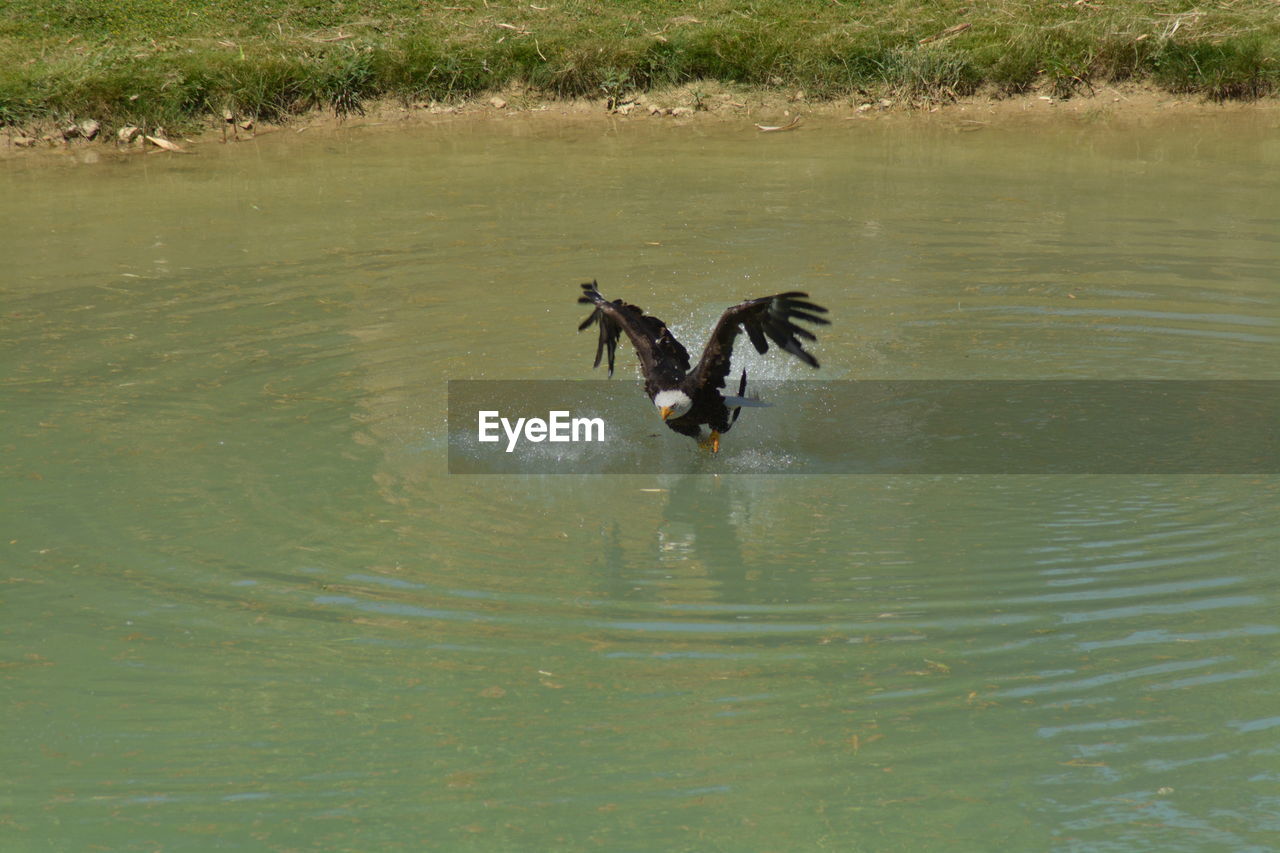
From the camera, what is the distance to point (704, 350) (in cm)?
745

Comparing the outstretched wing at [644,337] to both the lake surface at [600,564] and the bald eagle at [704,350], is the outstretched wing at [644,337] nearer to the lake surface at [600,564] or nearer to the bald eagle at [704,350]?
the bald eagle at [704,350]

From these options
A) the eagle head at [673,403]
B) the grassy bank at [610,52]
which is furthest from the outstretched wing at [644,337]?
the grassy bank at [610,52]

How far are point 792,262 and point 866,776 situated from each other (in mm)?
6503

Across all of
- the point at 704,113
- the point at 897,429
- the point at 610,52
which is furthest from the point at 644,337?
the point at 610,52

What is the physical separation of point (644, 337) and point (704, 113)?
27.8 feet

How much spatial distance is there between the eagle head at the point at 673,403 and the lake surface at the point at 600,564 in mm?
418

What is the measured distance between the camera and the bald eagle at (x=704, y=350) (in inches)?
273

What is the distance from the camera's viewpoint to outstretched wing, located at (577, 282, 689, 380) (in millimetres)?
7555

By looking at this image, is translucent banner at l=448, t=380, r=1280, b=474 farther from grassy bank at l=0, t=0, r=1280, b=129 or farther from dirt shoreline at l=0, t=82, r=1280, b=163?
grassy bank at l=0, t=0, r=1280, b=129

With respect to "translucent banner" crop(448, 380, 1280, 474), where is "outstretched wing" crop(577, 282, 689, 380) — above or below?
above

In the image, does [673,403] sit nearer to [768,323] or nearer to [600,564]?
[768,323]

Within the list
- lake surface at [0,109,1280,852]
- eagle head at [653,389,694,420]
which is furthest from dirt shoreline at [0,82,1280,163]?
eagle head at [653,389,694,420]

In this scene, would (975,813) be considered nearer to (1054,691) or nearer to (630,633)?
(1054,691)

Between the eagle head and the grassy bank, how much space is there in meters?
9.13
